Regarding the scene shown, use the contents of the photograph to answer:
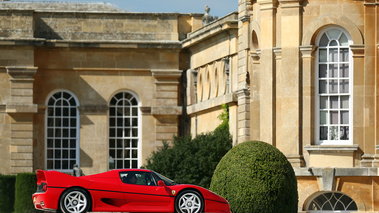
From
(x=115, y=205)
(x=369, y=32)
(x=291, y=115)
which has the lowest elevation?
(x=115, y=205)

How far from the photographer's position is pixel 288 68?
1308 inches

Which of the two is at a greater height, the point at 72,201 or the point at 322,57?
the point at 322,57

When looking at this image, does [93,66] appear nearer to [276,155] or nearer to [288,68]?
[288,68]

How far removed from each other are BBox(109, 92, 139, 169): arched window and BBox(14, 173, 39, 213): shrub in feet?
15.2

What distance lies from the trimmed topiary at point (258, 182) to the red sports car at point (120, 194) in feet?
10.2

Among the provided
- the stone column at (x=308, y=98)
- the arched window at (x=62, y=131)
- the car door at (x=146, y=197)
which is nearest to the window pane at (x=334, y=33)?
the stone column at (x=308, y=98)

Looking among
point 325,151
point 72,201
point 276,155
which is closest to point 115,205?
point 72,201

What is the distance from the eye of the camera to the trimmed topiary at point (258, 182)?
28844 mm

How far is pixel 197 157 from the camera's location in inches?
1665

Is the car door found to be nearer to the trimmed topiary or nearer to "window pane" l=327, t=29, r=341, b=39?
the trimmed topiary

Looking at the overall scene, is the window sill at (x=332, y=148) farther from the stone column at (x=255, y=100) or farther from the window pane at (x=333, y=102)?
the stone column at (x=255, y=100)

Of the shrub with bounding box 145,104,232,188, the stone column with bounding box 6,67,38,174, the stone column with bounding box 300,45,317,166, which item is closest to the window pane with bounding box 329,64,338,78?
the stone column with bounding box 300,45,317,166

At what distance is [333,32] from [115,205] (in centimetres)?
1050

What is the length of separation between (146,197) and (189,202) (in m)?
0.92
